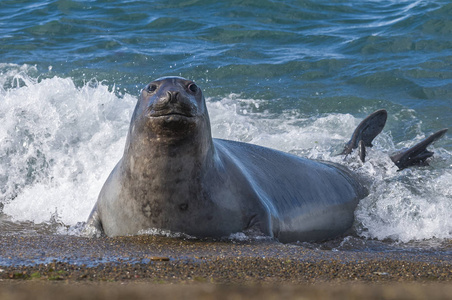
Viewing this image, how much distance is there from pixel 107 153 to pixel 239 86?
3.65 m

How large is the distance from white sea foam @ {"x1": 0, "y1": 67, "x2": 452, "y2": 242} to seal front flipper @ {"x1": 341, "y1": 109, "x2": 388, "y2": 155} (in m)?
0.20

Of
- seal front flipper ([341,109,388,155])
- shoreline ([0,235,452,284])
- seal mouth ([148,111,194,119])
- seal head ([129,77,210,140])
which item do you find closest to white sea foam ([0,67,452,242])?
seal front flipper ([341,109,388,155])

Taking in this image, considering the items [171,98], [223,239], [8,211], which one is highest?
[171,98]

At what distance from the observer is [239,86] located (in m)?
11.0

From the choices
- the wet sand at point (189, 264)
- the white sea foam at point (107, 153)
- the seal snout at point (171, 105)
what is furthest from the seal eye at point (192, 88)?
the white sea foam at point (107, 153)

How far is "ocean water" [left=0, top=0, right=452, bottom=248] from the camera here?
6.74 m

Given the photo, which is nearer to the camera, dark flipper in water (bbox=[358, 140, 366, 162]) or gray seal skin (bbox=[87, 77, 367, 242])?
gray seal skin (bbox=[87, 77, 367, 242])

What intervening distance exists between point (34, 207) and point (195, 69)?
18.3ft

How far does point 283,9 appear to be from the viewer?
1452cm

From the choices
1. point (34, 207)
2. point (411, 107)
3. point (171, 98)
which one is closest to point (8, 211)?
point (34, 207)

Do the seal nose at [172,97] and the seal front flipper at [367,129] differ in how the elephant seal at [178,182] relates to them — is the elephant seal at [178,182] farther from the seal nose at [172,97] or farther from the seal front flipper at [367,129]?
the seal front flipper at [367,129]

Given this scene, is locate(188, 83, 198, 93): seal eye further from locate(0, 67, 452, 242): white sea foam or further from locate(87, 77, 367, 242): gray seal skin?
locate(0, 67, 452, 242): white sea foam

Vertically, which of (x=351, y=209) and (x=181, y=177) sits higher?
(x=181, y=177)

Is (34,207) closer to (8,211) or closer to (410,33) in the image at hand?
(8,211)
